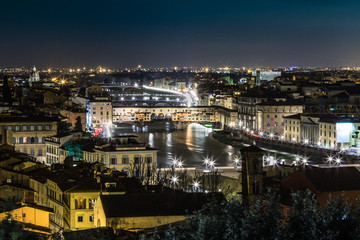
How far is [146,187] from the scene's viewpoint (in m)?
7.80

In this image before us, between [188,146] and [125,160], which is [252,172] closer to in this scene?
[125,160]

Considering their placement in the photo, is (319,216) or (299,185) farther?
(299,185)

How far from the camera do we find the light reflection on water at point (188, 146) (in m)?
16.0

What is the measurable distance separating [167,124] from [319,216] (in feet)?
87.1

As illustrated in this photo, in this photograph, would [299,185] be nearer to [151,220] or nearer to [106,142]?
[151,220]

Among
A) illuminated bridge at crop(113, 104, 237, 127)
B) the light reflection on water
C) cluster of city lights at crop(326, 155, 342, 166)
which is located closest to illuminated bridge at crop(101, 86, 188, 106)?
illuminated bridge at crop(113, 104, 237, 127)

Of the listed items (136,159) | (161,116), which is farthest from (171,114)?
(136,159)

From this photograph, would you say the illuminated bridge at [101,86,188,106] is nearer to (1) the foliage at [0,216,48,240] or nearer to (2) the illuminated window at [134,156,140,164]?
(2) the illuminated window at [134,156,140,164]

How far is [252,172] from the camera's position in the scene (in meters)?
6.37

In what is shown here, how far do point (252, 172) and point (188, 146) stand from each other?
44.0ft

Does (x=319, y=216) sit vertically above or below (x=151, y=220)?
above

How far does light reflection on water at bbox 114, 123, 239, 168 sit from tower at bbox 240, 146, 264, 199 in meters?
6.11

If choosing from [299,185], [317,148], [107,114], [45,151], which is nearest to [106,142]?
[45,151]

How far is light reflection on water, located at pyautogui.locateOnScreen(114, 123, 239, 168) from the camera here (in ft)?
52.4
